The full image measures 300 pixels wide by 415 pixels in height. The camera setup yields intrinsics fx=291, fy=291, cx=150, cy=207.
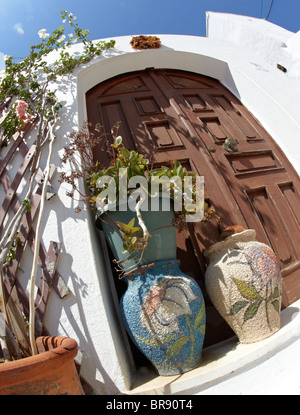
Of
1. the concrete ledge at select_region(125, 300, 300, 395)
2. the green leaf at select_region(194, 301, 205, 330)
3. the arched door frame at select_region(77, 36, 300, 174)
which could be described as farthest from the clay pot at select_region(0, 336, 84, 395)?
the arched door frame at select_region(77, 36, 300, 174)

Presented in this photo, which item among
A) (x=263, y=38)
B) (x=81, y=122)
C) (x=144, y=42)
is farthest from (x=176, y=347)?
(x=263, y=38)

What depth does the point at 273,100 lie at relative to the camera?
10.1 feet

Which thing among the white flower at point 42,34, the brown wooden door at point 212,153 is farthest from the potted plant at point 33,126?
the brown wooden door at point 212,153

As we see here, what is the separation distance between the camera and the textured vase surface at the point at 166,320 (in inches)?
53.6

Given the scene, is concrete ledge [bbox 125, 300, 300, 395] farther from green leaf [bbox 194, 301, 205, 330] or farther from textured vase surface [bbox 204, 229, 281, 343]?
green leaf [bbox 194, 301, 205, 330]

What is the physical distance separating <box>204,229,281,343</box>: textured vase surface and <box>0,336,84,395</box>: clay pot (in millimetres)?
777

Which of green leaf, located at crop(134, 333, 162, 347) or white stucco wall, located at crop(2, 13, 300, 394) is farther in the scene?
white stucco wall, located at crop(2, 13, 300, 394)

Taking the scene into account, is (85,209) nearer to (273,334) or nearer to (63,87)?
(273,334)

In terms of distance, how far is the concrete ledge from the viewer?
1300 mm

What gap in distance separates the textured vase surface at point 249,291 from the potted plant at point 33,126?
776mm

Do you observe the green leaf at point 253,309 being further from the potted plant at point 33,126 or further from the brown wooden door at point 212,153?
the potted plant at point 33,126

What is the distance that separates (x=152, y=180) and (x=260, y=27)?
419 cm
